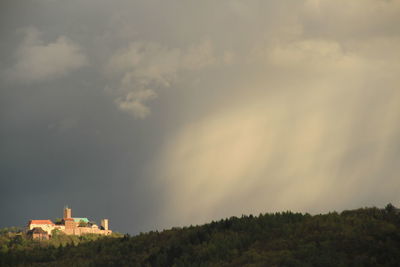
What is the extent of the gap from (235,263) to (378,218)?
608 inches

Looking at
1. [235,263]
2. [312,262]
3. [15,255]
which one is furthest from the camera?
[15,255]

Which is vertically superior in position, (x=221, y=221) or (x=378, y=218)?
(x=221, y=221)

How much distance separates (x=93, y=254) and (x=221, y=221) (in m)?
16.3

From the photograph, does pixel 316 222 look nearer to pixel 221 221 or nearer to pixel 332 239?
pixel 332 239

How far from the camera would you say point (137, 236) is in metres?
72.5

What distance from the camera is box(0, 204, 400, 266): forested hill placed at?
1879 inches

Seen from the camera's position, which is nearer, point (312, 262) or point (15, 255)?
point (312, 262)

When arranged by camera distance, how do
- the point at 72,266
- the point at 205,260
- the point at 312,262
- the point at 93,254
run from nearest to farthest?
1. the point at 312,262
2. the point at 205,260
3. the point at 72,266
4. the point at 93,254

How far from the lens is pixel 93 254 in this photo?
225ft

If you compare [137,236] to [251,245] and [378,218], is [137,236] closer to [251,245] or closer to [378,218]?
[251,245]

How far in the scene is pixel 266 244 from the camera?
54.4m

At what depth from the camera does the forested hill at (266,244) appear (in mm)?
47719

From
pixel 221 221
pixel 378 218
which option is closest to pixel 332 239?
pixel 378 218

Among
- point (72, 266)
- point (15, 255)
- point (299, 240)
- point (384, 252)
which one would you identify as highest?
point (15, 255)
